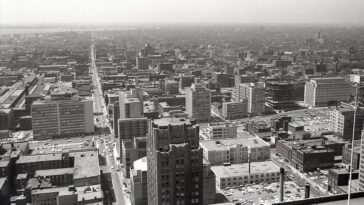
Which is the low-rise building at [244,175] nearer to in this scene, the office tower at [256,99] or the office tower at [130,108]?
the office tower at [130,108]

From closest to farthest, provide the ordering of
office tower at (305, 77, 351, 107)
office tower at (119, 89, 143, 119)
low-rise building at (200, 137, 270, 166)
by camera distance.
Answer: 1. low-rise building at (200, 137, 270, 166)
2. office tower at (119, 89, 143, 119)
3. office tower at (305, 77, 351, 107)

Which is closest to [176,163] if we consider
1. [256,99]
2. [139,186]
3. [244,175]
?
[139,186]

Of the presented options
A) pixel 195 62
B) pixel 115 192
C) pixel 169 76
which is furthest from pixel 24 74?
pixel 115 192

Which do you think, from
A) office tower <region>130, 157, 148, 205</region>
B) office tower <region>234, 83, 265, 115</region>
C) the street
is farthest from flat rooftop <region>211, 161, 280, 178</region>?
office tower <region>234, 83, 265, 115</region>

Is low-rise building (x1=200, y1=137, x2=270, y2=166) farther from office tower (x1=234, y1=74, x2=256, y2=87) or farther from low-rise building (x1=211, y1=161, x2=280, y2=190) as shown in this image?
office tower (x1=234, y1=74, x2=256, y2=87)

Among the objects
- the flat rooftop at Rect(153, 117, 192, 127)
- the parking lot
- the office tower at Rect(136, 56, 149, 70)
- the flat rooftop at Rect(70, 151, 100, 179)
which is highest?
the flat rooftop at Rect(153, 117, 192, 127)

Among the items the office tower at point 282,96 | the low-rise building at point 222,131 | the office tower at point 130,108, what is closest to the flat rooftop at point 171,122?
the low-rise building at point 222,131
